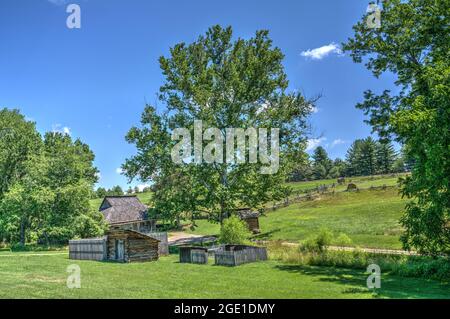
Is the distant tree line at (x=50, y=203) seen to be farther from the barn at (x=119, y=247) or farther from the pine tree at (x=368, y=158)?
the pine tree at (x=368, y=158)

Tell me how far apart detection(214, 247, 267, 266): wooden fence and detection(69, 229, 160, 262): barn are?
6.61 metres

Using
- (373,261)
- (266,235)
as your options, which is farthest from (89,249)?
(373,261)

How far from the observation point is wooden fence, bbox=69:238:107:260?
3034 cm

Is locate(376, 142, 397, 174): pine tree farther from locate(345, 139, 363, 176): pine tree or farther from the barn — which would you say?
the barn

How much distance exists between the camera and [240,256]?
25.2 m

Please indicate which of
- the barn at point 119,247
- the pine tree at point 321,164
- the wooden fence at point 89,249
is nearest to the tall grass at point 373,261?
the barn at point 119,247

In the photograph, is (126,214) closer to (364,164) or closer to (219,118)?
(219,118)

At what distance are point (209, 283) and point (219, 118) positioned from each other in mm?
22413

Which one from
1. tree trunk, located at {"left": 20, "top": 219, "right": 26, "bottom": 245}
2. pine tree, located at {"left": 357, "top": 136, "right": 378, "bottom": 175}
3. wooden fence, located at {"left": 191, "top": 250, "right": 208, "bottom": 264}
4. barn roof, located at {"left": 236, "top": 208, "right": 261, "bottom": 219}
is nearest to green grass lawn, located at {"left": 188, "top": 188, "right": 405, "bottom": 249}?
barn roof, located at {"left": 236, "top": 208, "right": 261, "bottom": 219}

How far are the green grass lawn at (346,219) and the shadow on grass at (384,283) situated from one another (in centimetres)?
979

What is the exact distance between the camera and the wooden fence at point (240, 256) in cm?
2478

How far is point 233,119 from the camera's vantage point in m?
37.7
